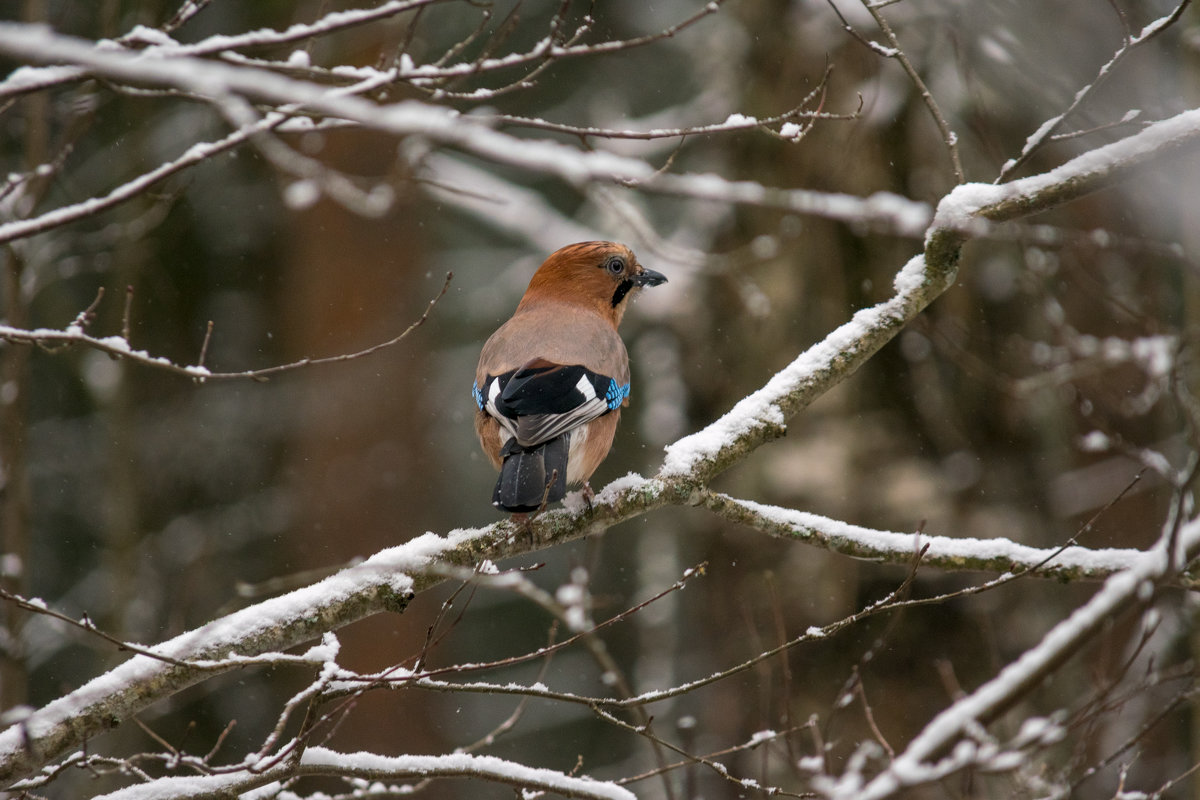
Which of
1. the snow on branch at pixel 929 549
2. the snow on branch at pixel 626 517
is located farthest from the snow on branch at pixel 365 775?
the snow on branch at pixel 929 549

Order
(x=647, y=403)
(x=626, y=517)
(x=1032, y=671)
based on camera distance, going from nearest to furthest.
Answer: (x=1032, y=671) < (x=626, y=517) < (x=647, y=403)

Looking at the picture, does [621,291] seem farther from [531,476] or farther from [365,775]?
[365,775]

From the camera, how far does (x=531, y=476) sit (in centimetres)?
360

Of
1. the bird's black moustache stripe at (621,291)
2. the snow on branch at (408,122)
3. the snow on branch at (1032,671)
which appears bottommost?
the snow on branch at (1032,671)

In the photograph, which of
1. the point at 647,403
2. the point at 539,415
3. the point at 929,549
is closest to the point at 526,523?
the point at 539,415

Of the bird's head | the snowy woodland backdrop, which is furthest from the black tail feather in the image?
the bird's head

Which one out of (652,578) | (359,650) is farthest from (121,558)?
(652,578)

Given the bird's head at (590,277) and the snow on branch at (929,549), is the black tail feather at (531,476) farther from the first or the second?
the bird's head at (590,277)

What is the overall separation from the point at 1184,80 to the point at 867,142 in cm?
203

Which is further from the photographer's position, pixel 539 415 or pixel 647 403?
pixel 647 403

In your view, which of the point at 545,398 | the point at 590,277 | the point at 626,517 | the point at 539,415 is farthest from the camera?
the point at 590,277

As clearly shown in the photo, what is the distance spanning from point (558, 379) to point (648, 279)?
1.36m

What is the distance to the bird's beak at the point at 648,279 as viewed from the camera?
5465 mm

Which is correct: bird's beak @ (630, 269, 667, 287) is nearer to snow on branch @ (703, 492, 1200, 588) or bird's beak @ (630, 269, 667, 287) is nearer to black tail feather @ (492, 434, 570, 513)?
black tail feather @ (492, 434, 570, 513)
